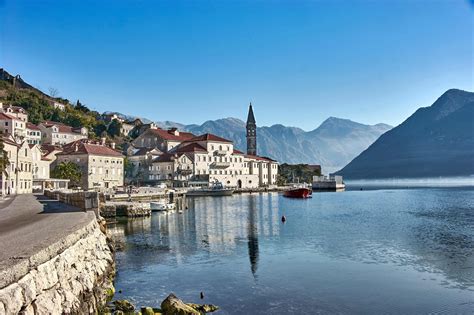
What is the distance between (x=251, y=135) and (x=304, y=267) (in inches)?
6056

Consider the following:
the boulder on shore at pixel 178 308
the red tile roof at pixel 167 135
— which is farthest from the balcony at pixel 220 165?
the boulder on shore at pixel 178 308

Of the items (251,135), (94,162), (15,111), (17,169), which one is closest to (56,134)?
(15,111)

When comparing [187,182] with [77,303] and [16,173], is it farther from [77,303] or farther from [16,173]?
[77,303]

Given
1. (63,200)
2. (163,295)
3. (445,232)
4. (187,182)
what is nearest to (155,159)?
(187,182)

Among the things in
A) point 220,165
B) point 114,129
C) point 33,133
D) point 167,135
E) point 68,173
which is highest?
point 114,129

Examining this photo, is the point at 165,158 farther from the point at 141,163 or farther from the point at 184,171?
the point at 141,163

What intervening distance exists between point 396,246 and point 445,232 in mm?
10588

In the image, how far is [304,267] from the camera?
25562 millimetres

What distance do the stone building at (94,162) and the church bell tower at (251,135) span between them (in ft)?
254

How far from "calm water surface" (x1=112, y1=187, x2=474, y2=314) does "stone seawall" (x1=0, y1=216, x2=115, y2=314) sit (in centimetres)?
228

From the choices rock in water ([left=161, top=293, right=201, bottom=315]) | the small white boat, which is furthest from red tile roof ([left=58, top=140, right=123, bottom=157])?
rock in water ([left=161, top=293, right=201, bottom=315])

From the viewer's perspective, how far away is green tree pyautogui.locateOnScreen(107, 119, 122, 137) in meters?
155

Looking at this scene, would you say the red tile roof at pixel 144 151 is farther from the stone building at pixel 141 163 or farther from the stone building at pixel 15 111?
the stone building at pixel 15 111

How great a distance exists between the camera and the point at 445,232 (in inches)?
1590
